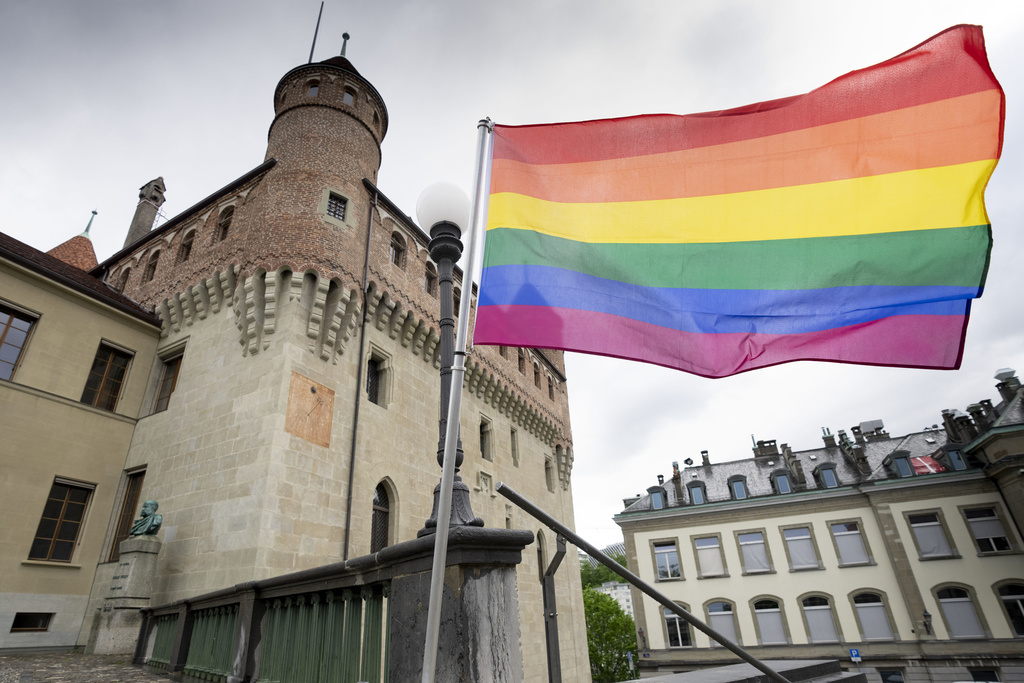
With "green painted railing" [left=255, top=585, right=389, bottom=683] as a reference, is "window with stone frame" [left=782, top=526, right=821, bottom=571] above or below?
above

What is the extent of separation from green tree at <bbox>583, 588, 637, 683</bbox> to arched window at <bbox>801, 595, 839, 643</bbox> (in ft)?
82.7

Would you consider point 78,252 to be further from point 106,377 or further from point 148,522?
point 148,522

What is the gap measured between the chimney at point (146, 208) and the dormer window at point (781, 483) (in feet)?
115

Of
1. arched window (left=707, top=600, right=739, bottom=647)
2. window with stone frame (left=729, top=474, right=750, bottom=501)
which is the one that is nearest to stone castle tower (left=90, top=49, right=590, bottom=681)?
arched window (left=707, top=600, right=739, bottom=647)

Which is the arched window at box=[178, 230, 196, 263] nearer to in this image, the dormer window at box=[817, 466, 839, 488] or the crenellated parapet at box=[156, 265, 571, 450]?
the crenellated parapet at box=[156, 265, 571, 450]

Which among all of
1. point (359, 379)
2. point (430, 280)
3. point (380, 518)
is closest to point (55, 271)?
point (359, 379)

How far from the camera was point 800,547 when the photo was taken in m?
27.6

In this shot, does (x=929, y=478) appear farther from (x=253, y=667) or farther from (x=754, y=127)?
(x=253, y=667)

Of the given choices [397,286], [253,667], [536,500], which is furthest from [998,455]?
[253,667]

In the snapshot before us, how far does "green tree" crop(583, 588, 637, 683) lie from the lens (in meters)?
48.0

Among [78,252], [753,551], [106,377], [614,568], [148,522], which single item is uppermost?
[78,252]

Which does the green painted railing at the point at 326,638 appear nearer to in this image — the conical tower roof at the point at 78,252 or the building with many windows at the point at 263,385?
the building with many windows at the point at 263,385

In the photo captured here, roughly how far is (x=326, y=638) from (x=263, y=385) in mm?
9207

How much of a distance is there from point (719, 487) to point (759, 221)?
30935 millimetres
